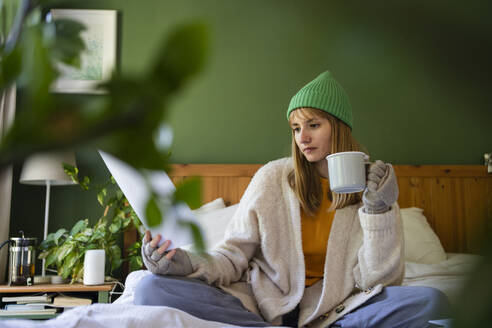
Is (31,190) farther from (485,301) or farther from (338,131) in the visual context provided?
(485,301)

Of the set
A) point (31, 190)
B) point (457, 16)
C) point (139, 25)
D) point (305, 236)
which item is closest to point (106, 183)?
point (31, 190)

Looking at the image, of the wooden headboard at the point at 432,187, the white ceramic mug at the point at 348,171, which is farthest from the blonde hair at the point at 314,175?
the wooden headboard at the point at 432,187

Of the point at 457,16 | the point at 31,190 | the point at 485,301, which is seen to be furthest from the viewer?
the point at 31,190

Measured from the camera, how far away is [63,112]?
0.10 metres

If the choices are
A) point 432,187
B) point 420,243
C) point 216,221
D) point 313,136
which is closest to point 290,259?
point 313,136

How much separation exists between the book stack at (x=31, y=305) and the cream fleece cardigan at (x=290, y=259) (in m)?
1.12

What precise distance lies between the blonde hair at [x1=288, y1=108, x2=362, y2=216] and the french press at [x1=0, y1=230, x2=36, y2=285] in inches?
56.9

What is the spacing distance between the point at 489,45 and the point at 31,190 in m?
2.97

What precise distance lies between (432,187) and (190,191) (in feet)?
9.26

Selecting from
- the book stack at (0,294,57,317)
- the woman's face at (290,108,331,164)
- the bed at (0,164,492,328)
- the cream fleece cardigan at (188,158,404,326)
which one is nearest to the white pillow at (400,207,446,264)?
the bed at (0,164,492,328)

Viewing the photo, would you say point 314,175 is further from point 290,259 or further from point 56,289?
point 56,289

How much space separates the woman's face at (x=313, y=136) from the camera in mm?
1587

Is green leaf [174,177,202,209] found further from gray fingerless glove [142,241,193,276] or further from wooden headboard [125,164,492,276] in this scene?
wooden headboard [125,164,492,276]

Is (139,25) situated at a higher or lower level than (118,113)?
higher
